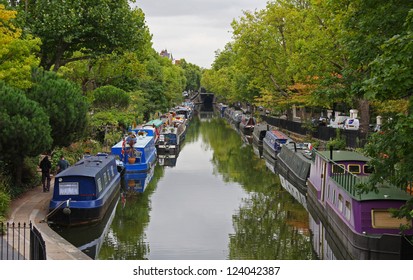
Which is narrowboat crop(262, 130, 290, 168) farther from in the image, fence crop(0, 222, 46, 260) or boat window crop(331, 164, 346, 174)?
fence crop(0, 222, 46, 260)

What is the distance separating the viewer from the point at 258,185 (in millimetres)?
41625

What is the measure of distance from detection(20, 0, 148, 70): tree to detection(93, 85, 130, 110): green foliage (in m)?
14.3

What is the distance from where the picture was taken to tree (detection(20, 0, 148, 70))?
38344mm

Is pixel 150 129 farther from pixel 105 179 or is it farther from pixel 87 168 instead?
pixel 87 168

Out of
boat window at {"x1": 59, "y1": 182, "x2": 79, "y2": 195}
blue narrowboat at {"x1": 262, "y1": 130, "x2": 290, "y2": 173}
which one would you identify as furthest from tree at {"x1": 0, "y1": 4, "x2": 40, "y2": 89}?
blue narrowboat at {"x1": 262, "y1": 130, "x2": 290, "y2": 173}

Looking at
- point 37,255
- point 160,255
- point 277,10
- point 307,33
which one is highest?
point 277,10

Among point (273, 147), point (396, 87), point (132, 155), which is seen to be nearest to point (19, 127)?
point (396, 87)

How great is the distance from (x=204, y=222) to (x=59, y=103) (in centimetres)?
971

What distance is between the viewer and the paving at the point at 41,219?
63.8 feet

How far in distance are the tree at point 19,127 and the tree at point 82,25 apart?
39.5 feet

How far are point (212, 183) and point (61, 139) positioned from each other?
41.5 ft

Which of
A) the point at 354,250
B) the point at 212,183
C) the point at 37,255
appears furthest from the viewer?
the point at 212,183

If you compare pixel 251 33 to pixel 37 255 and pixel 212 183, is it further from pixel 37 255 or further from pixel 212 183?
pixel 37 255

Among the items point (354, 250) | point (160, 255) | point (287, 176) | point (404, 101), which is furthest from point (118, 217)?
point (404, 101)
